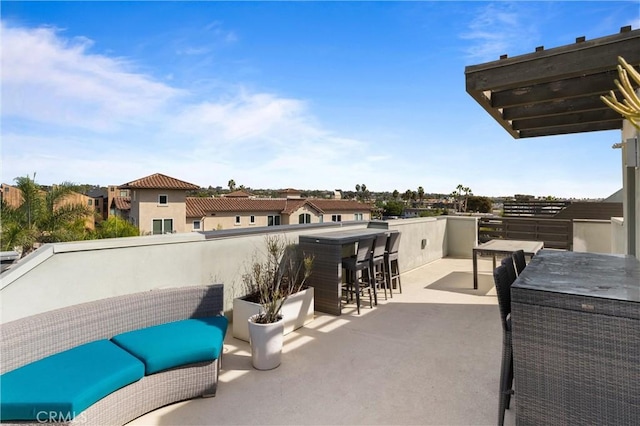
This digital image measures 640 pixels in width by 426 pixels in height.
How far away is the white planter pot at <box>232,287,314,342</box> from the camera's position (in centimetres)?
363

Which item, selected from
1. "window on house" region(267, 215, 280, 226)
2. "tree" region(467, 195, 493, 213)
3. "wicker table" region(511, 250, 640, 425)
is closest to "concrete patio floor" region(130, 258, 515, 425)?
"wicker table" region(511, 250, 640, 425)

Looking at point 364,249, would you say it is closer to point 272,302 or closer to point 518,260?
point 272,302

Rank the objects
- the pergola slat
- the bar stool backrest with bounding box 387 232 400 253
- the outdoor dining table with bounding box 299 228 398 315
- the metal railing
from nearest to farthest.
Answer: the pergola slat → the outdoor dining table with bounding box 299 228 398 315 → the bar stool backrest with bounding box 387 232 400 253 → the metal railing

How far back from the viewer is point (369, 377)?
9.48ft

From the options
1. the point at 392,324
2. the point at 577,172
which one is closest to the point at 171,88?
the point at 392,324

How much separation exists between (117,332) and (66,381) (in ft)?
2.41

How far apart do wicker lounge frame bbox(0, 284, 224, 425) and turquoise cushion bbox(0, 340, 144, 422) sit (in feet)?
0.28

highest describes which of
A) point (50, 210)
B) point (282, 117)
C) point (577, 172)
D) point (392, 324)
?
point (282, 117)

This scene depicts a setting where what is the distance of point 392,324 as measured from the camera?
4207 millimetres

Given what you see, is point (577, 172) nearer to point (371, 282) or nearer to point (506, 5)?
point (506, 5)

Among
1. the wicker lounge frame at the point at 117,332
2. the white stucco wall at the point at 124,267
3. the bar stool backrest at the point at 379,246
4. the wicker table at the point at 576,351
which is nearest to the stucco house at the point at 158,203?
the white stucco wall at the point at 124,267

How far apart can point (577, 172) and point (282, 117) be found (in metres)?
12.4

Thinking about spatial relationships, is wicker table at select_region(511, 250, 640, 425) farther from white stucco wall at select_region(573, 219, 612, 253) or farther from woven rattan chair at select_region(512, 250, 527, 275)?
white stucco wall at select_region(573, 219, 612, 253)

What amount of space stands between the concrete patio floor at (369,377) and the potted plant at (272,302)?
15 centimetres
